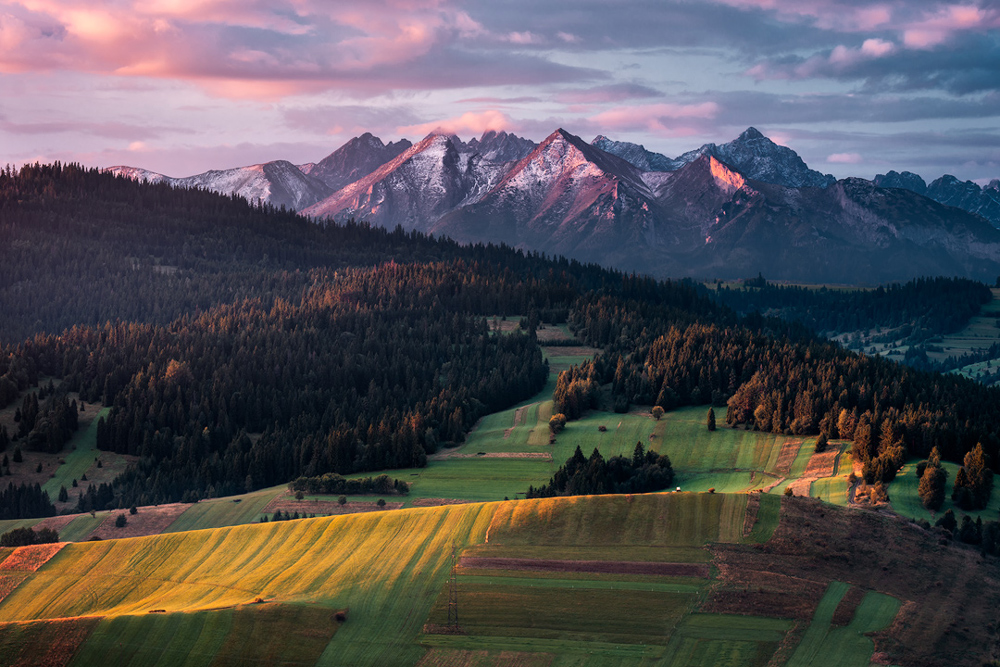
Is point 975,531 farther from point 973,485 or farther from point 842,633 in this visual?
point 842,633

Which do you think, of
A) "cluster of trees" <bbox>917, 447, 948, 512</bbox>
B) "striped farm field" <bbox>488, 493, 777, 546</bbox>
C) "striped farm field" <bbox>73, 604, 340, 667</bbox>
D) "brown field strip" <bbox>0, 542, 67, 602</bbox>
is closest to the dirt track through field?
"cluster of trees" <bbox>917, 447, 948, 512</bbox>

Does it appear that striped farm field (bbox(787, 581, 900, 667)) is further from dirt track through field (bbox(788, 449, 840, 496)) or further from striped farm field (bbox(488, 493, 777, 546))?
dirt track through field (bbox(788, 449, 840, 496))

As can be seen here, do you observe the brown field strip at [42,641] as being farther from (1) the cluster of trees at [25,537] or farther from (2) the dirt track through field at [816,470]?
(2) the dirt track through field at [816,470]

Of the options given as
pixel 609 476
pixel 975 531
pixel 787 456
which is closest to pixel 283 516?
pixel 609 476

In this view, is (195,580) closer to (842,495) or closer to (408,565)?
(408,565)

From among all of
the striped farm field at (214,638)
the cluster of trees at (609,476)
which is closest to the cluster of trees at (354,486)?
the cluster of trees at (609,476)

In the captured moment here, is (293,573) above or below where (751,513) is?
below
